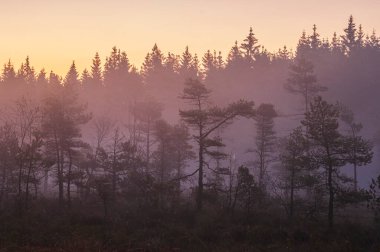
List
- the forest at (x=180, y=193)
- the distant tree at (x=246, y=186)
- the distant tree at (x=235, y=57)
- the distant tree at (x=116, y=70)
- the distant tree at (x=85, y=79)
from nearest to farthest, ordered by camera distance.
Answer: the forest at (x=180, y=193), the distant tree at (x=246, y=186), the distant tree at (x=116, y=70), the distant tree at (x=85, y=79), the distant tree at (x=235, y=57)

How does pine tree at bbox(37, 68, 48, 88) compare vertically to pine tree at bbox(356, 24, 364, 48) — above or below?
below

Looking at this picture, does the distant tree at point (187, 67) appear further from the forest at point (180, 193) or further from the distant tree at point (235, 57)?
the forest at point (180, 193)

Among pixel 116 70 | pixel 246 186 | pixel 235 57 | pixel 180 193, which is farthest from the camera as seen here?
pixel 235 57

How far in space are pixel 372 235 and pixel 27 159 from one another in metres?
25.2

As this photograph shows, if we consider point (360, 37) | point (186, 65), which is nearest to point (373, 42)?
point (360, 37)

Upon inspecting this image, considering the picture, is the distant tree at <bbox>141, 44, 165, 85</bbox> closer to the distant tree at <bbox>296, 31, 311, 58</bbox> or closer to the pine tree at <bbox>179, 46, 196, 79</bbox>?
the pine tree at <bbox>179, 46, 196, 79</bbox>

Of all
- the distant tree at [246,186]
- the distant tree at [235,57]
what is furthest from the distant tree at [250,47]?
the distant tree at [246,186]

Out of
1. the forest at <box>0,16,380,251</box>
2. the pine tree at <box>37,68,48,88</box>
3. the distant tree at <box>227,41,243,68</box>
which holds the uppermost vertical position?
the distant tree at <box>227,41,243,68</box>

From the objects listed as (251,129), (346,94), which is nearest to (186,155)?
(251,129)

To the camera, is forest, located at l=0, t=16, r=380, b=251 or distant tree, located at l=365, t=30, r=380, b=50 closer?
forest, located at l=0, t=16, r=380, b=251

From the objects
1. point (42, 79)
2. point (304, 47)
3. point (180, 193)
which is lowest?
point (180, 193)

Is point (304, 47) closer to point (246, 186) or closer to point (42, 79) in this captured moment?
point (42, 79)

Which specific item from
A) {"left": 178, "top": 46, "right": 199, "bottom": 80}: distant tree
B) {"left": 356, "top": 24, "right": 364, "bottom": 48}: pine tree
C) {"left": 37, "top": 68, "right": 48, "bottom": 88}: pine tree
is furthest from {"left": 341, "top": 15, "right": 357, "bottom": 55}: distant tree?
{"left": 37, "top": 68, "right": 48, "bottom": 88}: pine tree

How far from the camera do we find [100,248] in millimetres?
20688
